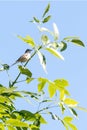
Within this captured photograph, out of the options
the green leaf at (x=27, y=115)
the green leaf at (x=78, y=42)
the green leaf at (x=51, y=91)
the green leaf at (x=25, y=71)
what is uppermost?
the green leaf at (x=78, y=42)

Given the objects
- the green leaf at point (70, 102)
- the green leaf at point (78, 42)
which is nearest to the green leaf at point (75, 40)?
the green leaf at point (78, 42)

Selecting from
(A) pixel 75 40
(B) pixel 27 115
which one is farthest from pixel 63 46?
(B) pixel 27 115

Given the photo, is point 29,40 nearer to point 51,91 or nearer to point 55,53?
point 55,53

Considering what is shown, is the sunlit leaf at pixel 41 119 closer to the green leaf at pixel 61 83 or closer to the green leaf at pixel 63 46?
the green leaf at pixel 61 83

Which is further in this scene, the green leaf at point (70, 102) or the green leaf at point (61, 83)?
the green leaf at point (70, 102)

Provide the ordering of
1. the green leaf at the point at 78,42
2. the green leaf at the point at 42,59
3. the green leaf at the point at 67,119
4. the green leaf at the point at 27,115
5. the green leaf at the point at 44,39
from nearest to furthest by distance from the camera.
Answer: the green leaf at the point at 42,59
the green leaf at the point at 44,39
the green leaf at the point at 78,42
the green leaf at the point at 27,115
the green leaf at the point at 67,119

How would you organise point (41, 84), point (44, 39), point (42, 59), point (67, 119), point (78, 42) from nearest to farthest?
point (42, 59) → point (44, 39) → point (78, 42) → point (41, 84) → point (67, 119)

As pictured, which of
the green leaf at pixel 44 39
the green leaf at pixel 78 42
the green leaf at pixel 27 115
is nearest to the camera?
the green leaf at pixel 44 39

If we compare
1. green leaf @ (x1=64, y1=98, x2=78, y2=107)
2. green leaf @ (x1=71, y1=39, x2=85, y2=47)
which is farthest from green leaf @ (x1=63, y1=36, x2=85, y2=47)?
green leaf @ (x1=64, y1=98, x2=78, y2=107)

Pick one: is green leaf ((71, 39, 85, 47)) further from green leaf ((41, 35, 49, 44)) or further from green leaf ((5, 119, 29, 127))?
green leaf ((5, 119, 29, 127))

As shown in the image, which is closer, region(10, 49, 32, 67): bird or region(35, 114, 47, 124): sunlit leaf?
region(10, 49, 32, 67): bird

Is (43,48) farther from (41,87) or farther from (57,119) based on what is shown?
(57,119)

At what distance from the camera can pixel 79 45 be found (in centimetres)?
204

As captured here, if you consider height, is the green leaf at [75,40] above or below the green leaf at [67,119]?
above
